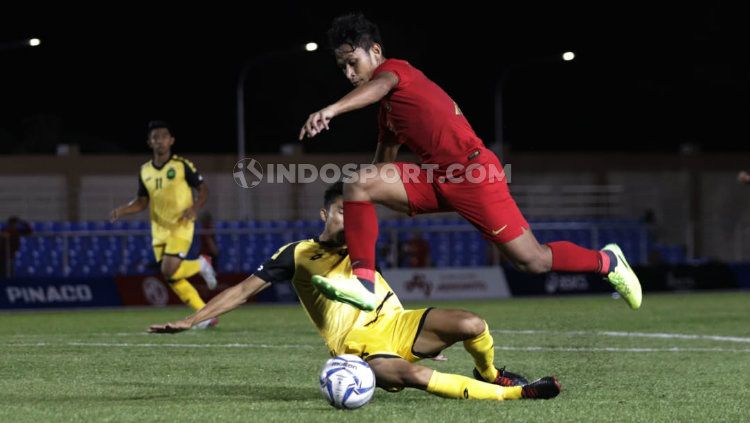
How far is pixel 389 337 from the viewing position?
888 cm

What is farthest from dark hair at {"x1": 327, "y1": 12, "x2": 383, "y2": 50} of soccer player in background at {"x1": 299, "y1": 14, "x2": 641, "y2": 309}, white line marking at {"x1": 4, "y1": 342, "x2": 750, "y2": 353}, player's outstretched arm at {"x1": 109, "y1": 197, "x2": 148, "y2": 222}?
player's outstretched arm at {"x1": 109, "y1": 197, "x2": 148, "y2": 222}

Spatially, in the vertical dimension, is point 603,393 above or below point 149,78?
below

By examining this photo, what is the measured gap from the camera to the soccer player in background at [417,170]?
8.62 meters

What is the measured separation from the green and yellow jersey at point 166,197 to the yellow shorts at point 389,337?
9.05 m

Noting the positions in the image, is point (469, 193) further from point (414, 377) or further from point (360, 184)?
point (414, 377)

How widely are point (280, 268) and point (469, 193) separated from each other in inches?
57.8

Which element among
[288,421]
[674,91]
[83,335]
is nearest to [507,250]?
[288,421]

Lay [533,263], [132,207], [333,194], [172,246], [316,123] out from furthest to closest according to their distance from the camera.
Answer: [172,246]
[132,207]
[333,194]
[533,263]
[316,123]

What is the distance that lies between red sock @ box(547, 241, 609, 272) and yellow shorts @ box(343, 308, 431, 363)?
3.32 feet

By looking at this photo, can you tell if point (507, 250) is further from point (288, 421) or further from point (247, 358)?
point (247, 358)

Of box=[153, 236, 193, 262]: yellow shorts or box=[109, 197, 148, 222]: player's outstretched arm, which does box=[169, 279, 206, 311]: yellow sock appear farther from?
box=[109, 197, 148, 222]: player's outstretched arm

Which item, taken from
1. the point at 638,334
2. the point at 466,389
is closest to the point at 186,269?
the point at 638,334

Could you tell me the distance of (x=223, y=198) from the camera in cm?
3997

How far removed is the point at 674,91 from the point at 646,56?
5.49 feet
